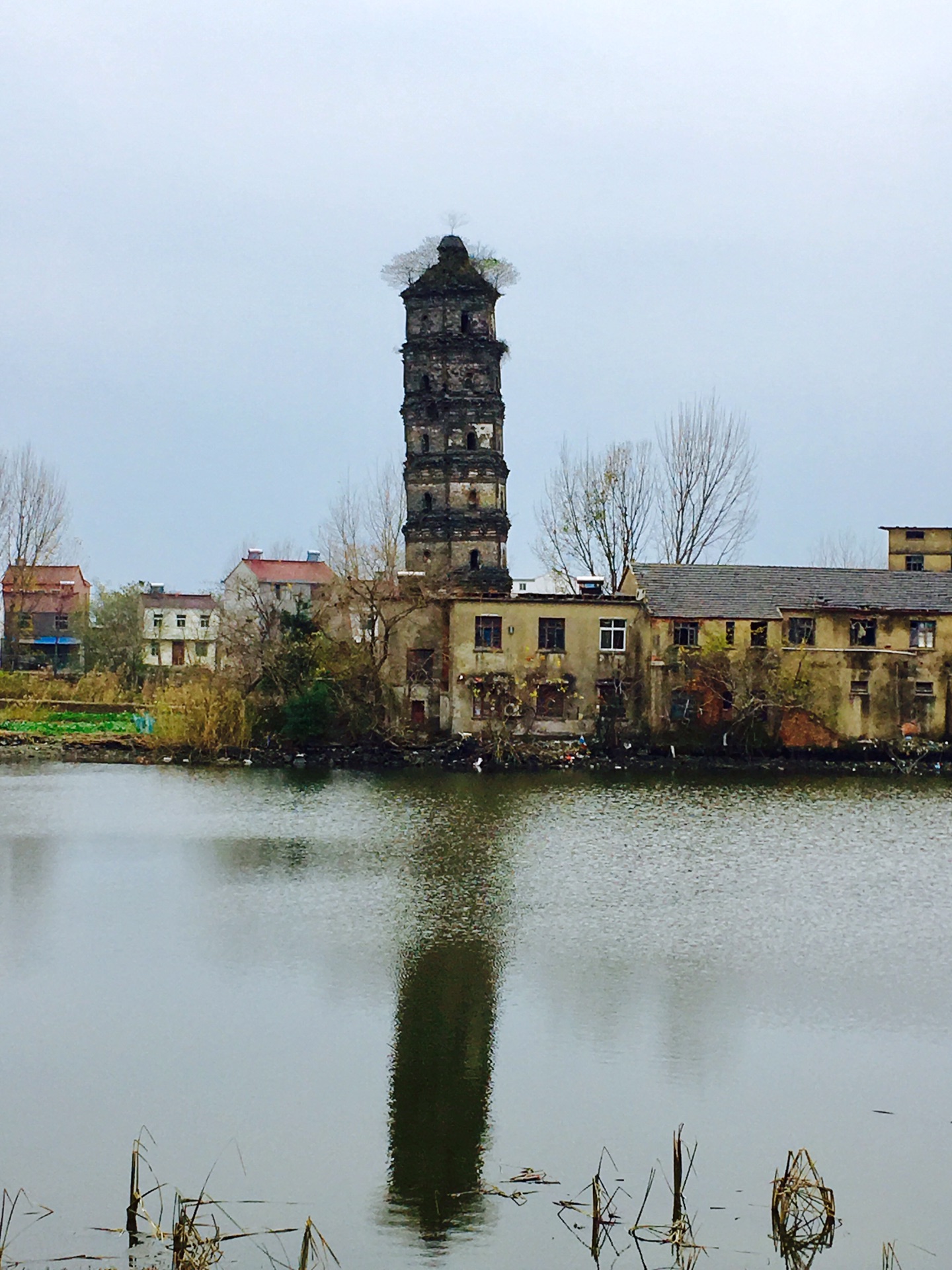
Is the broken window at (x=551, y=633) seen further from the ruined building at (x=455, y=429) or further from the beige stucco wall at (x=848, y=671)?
the ruined building at (x=455, y=429)

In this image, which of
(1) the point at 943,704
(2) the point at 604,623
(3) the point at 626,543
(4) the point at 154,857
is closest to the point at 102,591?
(3) the point at 626,543

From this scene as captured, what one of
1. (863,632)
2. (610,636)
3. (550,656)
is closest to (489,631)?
(550,656)

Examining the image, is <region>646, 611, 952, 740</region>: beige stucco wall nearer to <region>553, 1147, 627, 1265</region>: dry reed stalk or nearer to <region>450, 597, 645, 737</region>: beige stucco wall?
<region>450, 597, 645, 737</region>: beige stucco wall

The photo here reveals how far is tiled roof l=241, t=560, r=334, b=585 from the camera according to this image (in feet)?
258

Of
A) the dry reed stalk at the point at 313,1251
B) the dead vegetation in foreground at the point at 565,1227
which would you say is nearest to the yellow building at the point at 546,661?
the dead vegetation in foreground at the point at 565,1227

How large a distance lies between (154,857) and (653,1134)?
15.6 m

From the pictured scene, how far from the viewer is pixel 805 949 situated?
63.0ft

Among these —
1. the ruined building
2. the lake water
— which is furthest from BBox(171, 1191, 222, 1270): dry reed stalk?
the ruined building

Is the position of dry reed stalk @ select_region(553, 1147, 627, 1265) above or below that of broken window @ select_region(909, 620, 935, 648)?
below

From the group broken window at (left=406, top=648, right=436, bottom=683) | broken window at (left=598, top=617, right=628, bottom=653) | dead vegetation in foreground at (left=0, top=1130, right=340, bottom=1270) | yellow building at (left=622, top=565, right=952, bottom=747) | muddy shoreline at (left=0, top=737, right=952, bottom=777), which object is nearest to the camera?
dead vegetation in foreground at (left=0, top=1130, right=340, bottom=1270)

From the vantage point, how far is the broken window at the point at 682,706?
44656 millimetres

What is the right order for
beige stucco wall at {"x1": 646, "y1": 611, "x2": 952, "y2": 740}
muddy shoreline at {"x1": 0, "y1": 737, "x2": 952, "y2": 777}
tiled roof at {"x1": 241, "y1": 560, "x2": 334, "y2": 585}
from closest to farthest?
muddy shoreline at {"x1": 0, "y1": 737, "x2": 952, "y2": 777} → beige stucco wall at {"x1": 646, "y1": 611, "x2": 952, "y2": 740} → tiled roof at {"x1": 241, "y1": 560, "x2": 334, "y2": 585}

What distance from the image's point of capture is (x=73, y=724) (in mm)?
50000

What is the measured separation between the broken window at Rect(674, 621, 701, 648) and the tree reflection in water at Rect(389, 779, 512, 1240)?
19.9 meters
